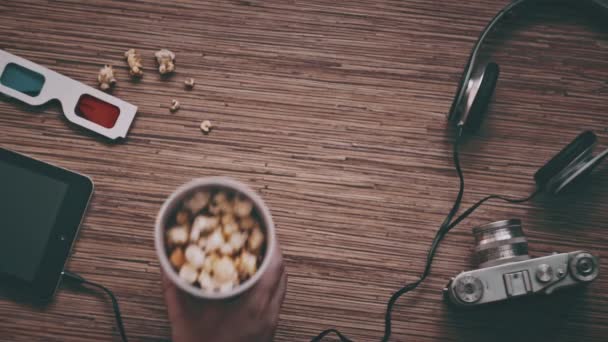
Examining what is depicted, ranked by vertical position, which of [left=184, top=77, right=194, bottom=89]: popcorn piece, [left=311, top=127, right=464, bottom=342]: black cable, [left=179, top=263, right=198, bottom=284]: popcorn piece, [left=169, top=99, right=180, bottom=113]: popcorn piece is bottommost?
[left=311, top=127, right=464, bottom=342]: black cable

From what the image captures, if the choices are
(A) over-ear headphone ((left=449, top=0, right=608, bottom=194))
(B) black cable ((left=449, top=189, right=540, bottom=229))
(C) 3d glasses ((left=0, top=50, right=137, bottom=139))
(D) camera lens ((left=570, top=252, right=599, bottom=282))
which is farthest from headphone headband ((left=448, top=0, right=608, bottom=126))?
(C) 3d glasses ((left=0, top=50, right=137, bottom=139))

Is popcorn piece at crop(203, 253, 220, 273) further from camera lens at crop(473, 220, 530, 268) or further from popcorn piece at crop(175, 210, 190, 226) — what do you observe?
camera lens at crop(473, 220, 530, 268)

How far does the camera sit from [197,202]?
405mm

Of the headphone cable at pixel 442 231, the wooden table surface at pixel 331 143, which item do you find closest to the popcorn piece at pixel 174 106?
the wooden table surface at pixel 331 143

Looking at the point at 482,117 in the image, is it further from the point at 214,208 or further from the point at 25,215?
the point at 25,215

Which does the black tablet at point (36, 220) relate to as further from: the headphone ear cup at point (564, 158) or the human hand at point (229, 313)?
the headphone ear cup at point (564, 158)

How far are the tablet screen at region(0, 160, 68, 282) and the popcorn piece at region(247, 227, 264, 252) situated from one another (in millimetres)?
305

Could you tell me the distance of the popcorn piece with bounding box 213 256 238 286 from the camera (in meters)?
0.39

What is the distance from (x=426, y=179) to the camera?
597mm

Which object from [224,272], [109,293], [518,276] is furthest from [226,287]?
[518,276]

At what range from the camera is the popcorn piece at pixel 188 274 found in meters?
0.38

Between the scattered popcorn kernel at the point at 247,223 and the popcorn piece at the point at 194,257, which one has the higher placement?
the scattered popcorn kernel at the point at 247,223

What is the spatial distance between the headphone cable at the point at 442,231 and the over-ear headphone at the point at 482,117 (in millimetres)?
20

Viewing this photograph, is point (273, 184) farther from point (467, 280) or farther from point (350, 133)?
point (467, 280)
